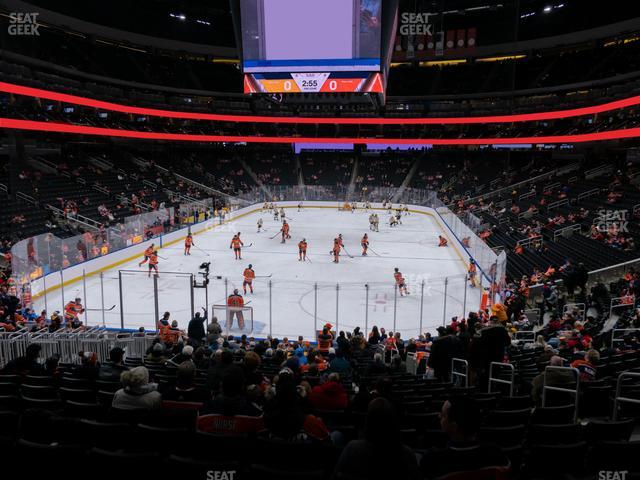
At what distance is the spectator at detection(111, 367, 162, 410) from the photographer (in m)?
4.43

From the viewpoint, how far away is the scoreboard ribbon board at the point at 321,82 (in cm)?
1817

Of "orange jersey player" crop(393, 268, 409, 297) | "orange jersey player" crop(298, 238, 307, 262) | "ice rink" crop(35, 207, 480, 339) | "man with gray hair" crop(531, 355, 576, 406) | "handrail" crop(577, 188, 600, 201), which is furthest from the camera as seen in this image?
"handrail" crop(577, 188, 600, 201)

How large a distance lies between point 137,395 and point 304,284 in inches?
499

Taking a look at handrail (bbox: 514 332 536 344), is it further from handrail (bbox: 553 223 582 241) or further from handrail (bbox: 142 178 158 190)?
handrail (bbox: 142 178 158 190)

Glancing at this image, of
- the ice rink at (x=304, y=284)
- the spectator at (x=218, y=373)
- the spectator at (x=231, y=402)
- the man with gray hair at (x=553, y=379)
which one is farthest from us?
the ice rink at (x=304, y=284)

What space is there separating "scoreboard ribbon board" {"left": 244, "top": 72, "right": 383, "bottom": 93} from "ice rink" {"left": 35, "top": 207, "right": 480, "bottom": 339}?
7.63 meters

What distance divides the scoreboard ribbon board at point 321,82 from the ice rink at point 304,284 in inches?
300

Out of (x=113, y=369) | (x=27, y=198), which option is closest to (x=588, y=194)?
(x=113, y=369)

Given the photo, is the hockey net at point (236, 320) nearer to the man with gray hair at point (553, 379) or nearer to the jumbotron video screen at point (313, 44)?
the man with gray hair at point (553, 379)

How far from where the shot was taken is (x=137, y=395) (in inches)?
177

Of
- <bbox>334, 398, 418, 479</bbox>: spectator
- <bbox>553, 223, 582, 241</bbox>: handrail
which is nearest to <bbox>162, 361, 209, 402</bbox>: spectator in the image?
<bbox>334, 398, 418, 479</bbox>: spectator

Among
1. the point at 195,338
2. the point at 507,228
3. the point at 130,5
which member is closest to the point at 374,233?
the point at 507,228

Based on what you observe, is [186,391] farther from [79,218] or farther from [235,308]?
[79,218]

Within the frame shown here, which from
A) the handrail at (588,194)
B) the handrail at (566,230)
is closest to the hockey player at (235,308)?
the handrail at (566,230)
